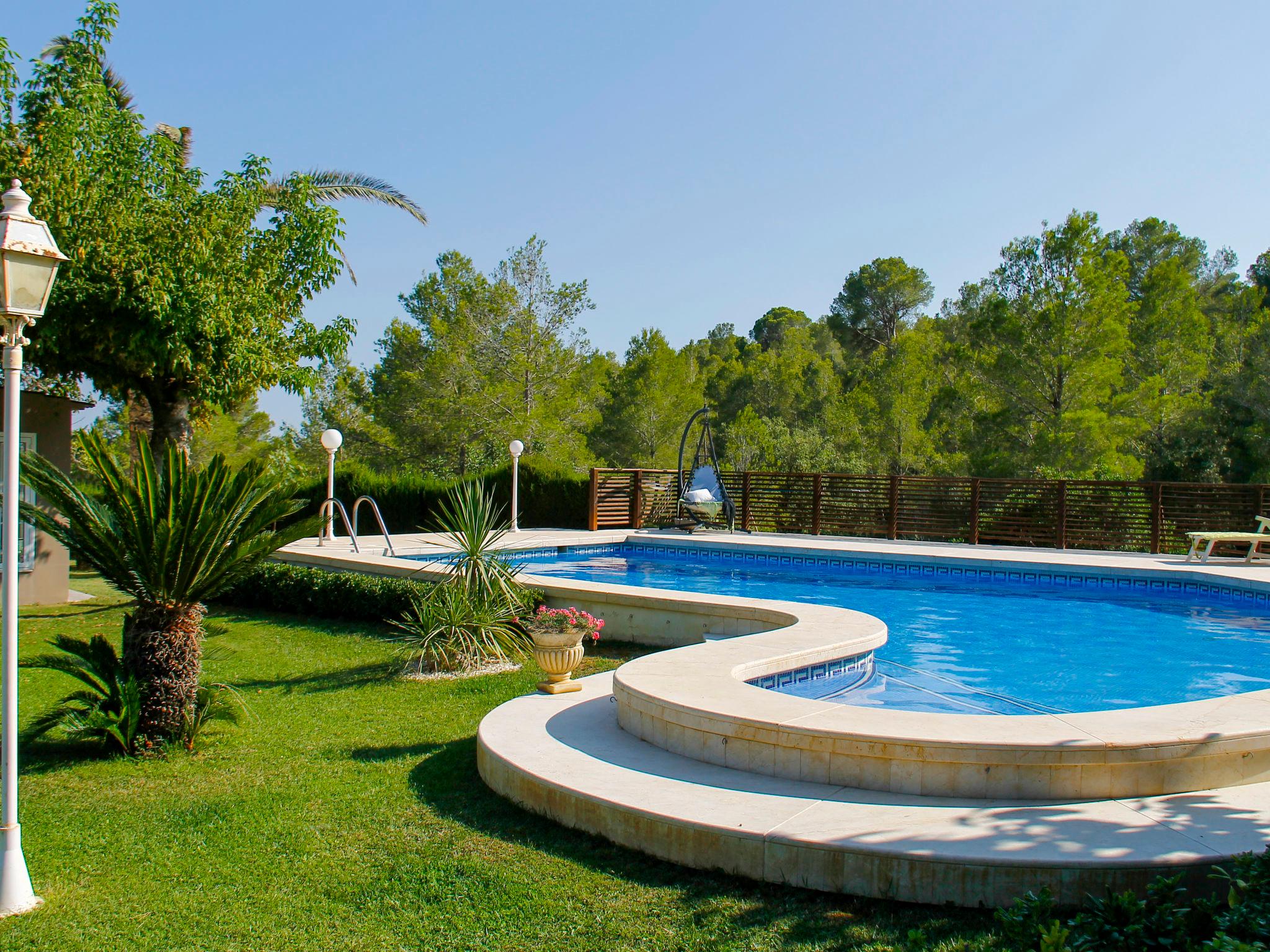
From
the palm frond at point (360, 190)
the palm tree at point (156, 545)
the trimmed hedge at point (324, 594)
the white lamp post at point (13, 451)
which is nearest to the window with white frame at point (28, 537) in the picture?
the trimmed hedge at point (324, 594)

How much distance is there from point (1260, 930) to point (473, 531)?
6.40m

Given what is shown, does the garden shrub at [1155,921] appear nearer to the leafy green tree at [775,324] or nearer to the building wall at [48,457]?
the building wall at [48,457]

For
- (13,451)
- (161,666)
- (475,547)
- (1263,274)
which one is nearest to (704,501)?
(475,547)

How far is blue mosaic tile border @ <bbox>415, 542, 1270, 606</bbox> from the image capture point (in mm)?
12305

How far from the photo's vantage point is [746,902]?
11.2 ft

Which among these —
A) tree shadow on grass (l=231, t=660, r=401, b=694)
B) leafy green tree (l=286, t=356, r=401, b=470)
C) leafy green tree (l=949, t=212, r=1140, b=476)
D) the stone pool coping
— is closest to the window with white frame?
tree shadow on grass (l=231, t=660, r=401, b=694)

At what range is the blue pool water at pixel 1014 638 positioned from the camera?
691 centimetres

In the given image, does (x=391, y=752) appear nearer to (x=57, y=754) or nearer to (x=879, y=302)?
(x=57, y=754)

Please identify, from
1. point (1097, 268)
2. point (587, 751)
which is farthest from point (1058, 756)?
point (1097, 268)

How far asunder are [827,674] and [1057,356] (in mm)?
16771

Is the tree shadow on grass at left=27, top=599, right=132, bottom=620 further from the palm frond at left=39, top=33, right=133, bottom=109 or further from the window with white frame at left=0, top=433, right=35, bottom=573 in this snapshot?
the palm frond at left=39, top=33, right=133, bottom=109

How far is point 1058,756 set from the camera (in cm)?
400

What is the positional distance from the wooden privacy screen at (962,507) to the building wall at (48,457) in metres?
9.63

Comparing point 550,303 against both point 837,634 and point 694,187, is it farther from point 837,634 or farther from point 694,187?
point 837,634
